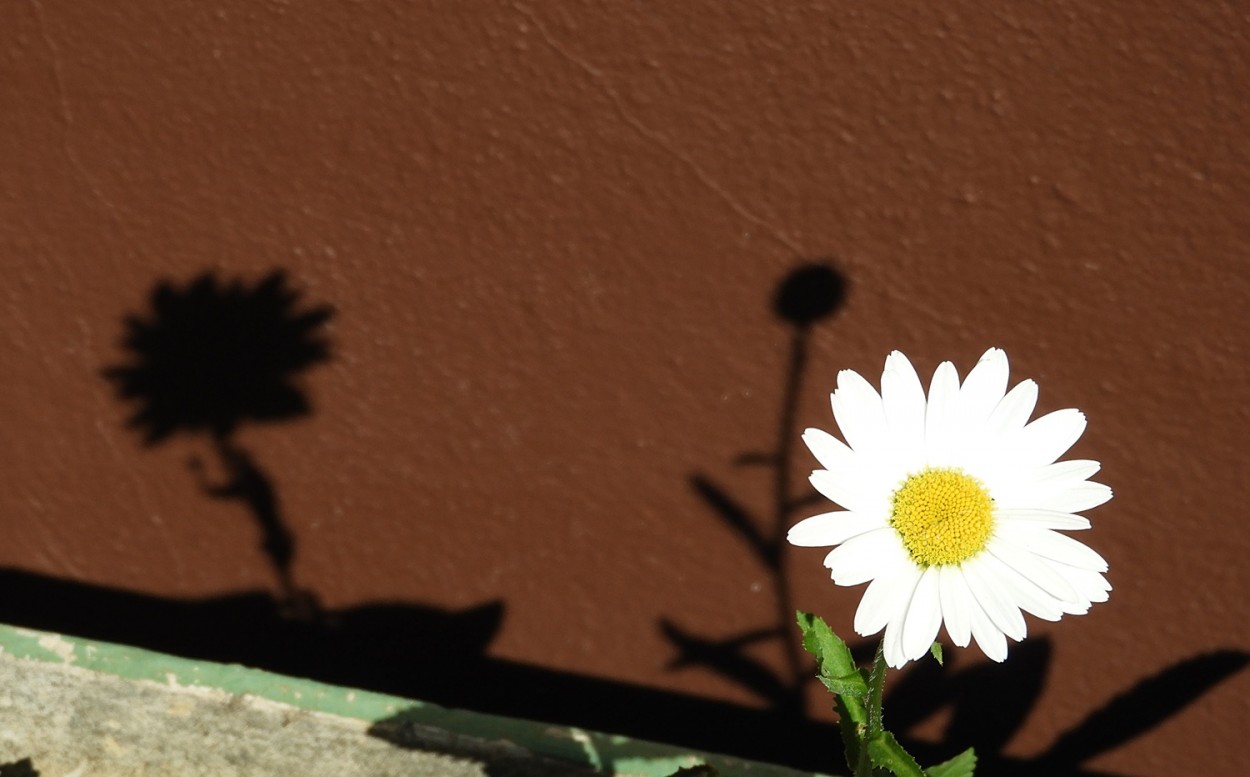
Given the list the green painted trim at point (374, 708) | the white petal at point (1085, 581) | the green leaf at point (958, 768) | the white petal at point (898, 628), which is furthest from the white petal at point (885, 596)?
the green painted trim at point (374, 708)

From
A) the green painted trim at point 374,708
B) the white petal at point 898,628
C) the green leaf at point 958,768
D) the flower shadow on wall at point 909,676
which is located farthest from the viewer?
the flower shadow on wall at point 909,676

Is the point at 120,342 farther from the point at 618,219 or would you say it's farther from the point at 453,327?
the point at 618,219

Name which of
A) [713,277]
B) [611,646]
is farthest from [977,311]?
[611,646]

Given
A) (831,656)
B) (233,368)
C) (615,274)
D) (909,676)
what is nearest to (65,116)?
(233,368)

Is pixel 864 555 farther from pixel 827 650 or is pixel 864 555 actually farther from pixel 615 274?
pixel 615 274

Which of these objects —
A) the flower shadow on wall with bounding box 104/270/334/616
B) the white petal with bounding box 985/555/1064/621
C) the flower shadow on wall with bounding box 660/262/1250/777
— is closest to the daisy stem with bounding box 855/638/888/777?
the white petal with bounding box 985/555/1064/621

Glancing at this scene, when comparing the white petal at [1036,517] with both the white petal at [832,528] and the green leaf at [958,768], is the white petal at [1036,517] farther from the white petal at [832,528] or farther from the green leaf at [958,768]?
the green leaf at [958,768]
